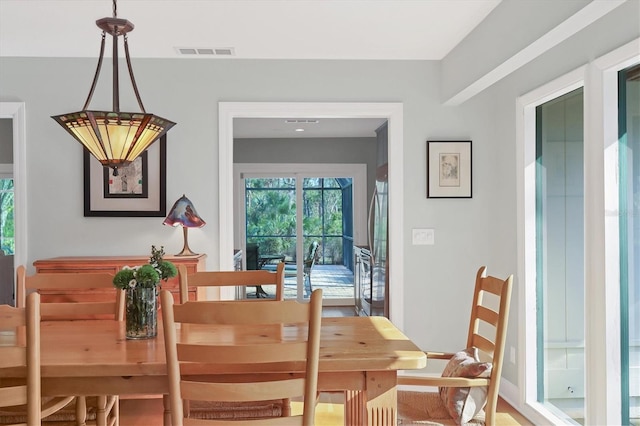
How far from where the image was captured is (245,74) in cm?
429

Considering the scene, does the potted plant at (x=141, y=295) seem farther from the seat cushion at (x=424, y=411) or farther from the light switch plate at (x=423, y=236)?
the light switch plate at (x=423, y=236)

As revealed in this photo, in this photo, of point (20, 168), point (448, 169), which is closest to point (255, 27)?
point (448, 169)

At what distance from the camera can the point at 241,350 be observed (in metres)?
1.83

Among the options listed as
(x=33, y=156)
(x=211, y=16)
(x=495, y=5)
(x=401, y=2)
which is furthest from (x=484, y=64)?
(x=33, y=156)

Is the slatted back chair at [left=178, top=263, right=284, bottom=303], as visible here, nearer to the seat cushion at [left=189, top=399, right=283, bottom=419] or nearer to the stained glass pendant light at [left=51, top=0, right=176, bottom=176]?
the seat cushion at [left=189, top=399, right=283, bottom=419]

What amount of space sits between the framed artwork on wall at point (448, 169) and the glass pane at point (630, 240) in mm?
1592

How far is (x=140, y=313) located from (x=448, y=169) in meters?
2.71

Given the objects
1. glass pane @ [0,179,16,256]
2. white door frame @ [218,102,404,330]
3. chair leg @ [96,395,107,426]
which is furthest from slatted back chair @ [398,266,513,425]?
glass pane @ [0,179,16,256]

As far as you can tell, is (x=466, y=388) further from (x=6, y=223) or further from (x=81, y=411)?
(x=6, y=223)

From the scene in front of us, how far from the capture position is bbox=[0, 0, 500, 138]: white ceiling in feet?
10.5

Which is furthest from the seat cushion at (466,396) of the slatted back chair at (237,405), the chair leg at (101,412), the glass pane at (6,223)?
the glass pane at (6,223)

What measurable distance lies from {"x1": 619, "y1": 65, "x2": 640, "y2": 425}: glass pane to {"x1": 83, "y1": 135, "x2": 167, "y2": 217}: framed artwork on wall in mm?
2920

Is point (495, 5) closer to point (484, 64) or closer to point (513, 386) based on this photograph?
point (484, 64)

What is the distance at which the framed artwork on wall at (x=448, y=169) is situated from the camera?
4.37 meters
